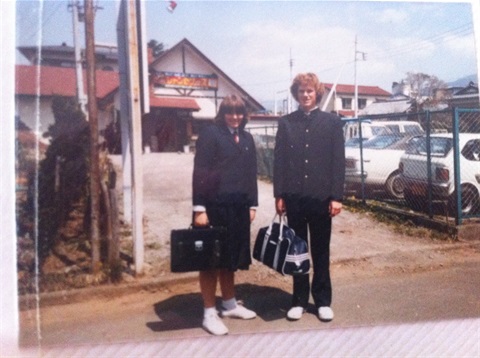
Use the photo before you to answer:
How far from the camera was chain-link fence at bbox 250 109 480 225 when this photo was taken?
89.2 inches

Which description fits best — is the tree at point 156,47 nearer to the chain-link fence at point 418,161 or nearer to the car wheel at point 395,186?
the chain-link fence at point 418,161

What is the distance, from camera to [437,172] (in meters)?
2.54

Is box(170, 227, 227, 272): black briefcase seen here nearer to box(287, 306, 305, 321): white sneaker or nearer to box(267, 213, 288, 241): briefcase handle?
box(267, 213, 288, 241): briefcase handle

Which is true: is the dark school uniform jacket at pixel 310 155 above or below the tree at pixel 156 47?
below

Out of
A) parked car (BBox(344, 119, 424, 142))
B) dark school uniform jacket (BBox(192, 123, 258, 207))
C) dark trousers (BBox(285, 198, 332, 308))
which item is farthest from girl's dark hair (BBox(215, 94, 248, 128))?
parked car (BBox(344, 119, 424, 142))

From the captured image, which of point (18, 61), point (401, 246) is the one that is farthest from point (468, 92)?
point (18, 61)

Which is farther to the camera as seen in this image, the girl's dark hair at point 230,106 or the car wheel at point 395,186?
the car wheel at point 395,186

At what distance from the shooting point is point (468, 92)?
2.18 metres

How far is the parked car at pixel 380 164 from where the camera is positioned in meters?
2.29

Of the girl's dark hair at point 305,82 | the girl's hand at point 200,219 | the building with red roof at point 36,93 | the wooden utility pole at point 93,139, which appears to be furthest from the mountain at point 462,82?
the building with red roof at point 36,93

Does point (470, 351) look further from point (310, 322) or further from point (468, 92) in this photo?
point (468, 92)

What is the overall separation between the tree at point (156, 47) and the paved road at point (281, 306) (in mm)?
471

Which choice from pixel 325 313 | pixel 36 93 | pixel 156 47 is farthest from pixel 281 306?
pixel 36 93

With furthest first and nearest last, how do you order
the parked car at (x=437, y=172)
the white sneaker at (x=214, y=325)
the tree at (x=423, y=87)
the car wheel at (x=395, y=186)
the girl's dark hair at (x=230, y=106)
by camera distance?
1. the car wheel at (x=395, y=186)
2. the parked car at (x=437, y=172)
3. the tree at (x=423, y=87)
4. the white sneaker at (x=214, y=325)
5. the girl's dark hair at (x=230, y=106)
